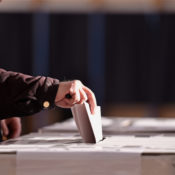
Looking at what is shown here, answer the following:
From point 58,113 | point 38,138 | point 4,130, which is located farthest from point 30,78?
point 58,113

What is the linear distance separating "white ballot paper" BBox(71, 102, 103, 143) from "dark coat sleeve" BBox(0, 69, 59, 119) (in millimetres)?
64

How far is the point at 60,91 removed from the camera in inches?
48.6

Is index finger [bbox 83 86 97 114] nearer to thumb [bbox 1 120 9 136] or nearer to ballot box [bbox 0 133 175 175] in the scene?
ballot box [bbox 0 133 175 175]

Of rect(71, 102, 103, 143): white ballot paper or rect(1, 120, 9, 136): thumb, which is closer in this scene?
rect(71, 102, 103, 143): white ballot paper

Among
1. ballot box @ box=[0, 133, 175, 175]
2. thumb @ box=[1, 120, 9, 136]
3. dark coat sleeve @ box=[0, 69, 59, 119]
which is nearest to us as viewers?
ballot box @ box=[0, 133, 175, 175]

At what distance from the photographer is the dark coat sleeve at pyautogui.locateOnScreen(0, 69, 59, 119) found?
1.22 metres

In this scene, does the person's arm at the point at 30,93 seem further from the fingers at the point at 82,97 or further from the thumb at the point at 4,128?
the thumb at the point at 4,128

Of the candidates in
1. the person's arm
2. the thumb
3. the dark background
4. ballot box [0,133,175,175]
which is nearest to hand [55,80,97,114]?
the person's arm

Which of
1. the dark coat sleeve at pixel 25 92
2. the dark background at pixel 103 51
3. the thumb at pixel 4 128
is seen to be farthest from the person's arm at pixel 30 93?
the dark background at pixel 103 51

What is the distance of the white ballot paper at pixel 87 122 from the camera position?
1247 mm

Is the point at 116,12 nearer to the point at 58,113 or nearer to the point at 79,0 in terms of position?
the point at 79,0

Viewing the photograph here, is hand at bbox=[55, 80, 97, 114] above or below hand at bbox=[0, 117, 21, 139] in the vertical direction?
above

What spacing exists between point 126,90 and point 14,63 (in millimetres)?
→ 1068

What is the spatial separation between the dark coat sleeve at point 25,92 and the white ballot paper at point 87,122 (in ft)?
0.21
